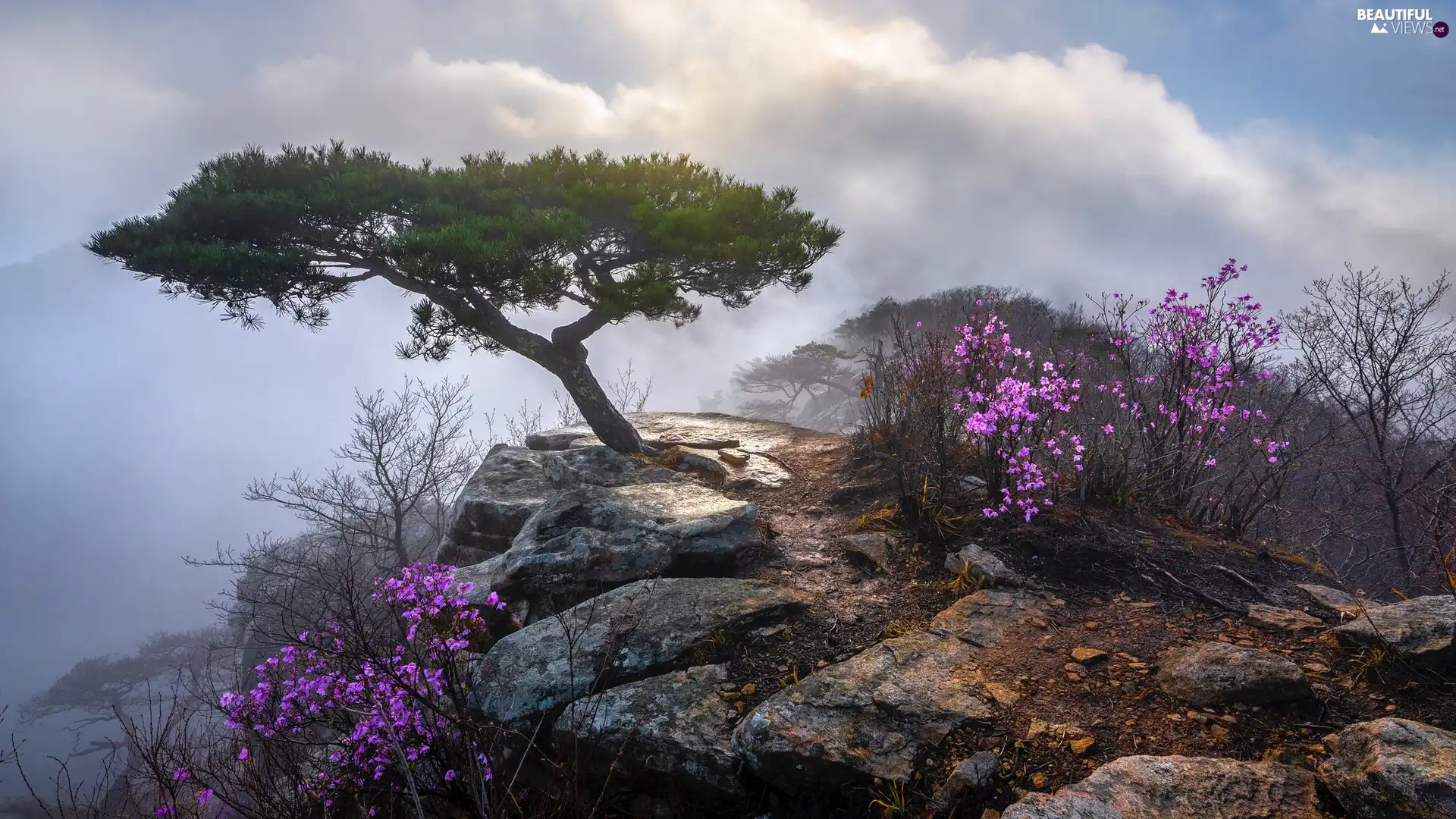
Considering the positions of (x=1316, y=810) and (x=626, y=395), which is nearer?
(x=1316, y=810)

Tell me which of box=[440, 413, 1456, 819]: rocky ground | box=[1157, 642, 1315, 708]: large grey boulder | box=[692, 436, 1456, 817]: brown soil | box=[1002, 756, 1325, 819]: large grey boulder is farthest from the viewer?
box=[1157, 642, 1315, 708]: large grey boulder

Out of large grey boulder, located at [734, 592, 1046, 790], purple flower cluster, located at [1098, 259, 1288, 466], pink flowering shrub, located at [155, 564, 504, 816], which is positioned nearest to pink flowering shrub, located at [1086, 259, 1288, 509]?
purple flower cluster, located at [1098, 259, 1288, 466]

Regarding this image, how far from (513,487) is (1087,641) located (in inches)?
243

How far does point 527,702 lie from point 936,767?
2.22 m

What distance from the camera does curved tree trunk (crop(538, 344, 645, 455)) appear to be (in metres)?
8.15

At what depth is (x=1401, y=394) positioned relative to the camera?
366 inches

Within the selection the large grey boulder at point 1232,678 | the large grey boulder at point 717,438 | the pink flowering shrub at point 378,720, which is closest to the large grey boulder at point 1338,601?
the large grey boulder at point 1232,678

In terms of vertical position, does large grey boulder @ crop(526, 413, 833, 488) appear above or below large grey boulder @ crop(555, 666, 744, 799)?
above

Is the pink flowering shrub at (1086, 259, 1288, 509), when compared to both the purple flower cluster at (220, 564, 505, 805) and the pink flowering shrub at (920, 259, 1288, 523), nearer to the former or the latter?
the pink flowering shrub at (920, 259, 1288, 523)

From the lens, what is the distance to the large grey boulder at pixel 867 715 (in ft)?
8.50

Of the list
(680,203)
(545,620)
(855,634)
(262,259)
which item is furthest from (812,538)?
(262,259)

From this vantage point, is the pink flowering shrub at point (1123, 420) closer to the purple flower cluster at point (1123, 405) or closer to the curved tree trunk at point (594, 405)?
the purple flower cluster at point (1123, 405)

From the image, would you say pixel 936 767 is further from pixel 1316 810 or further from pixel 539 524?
pixel 539 524

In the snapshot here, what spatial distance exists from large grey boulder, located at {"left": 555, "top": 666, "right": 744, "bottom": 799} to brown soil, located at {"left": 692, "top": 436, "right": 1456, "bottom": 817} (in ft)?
0.61
